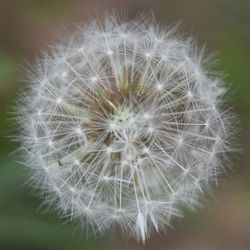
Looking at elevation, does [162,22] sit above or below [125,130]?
above

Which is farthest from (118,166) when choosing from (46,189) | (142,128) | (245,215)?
(245,215)

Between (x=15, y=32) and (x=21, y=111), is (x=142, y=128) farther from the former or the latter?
(x=15, y=32)

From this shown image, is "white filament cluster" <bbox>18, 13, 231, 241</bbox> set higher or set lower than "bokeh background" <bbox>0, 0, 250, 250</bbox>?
lower

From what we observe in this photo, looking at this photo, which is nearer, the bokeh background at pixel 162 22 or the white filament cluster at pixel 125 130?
the white filament cluster at pixel 125 130

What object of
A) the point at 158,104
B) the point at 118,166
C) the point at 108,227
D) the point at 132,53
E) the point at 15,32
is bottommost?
the point at 108,227

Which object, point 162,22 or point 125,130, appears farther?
point 162,22
